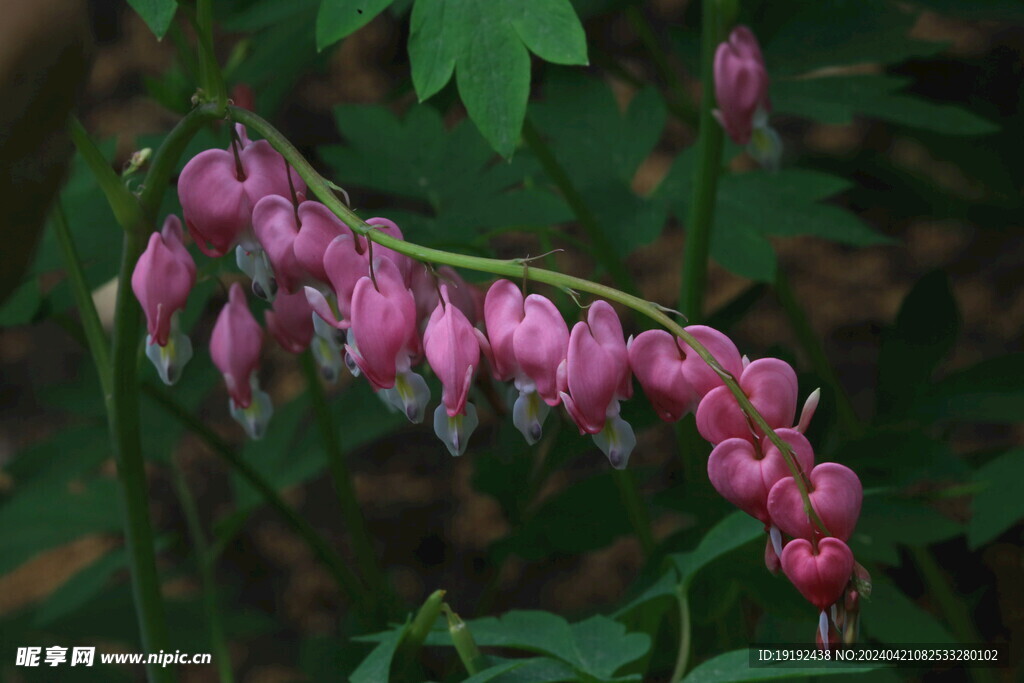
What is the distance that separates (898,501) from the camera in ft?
Result: 3.41

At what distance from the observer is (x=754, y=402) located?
0.62m

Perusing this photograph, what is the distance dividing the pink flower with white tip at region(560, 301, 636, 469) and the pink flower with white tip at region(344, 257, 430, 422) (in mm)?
103

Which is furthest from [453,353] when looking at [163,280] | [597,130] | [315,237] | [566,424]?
[597,130]

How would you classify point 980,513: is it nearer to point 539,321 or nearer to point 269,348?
point 539,321

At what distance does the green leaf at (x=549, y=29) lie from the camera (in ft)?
2.35

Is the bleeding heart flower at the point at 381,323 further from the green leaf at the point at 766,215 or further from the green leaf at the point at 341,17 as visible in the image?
the green leaf at the point at 766,215

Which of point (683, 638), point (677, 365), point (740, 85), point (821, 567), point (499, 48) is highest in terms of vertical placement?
point (499, 48)

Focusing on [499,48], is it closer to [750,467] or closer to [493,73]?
[493,73]

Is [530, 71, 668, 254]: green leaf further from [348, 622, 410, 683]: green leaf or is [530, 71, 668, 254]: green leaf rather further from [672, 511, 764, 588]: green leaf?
[348, 622, 410, 683]: green leaf

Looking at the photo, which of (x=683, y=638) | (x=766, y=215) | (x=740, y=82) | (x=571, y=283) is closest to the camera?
(x=571, y=283)

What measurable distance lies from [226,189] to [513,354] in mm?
239

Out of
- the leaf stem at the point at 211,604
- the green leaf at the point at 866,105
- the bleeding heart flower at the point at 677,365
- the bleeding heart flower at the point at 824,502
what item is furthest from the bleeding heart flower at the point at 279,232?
the green leaf at the point at 866,105

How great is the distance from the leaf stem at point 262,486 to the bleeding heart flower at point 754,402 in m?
0.59

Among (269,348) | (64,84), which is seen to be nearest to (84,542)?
(269,348)
